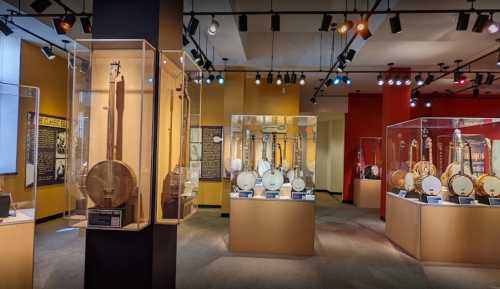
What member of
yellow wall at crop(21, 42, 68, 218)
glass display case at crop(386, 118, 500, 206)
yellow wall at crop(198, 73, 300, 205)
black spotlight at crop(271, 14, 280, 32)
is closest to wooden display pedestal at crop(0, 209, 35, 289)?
black spotlight at crop(271, 14, 280, 32)

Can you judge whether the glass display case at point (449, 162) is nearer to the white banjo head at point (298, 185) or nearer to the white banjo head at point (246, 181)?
the white banjo head at point (298, 185)

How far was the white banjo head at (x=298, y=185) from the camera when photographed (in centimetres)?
527

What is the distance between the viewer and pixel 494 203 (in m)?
4.83

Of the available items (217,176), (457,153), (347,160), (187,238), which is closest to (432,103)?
(347,160)

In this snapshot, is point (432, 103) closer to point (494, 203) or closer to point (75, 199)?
point (494, 203)

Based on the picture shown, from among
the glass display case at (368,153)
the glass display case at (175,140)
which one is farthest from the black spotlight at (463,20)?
the glass display case at (368,153)

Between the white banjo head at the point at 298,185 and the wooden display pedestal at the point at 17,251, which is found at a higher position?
the white banjo head at the point at 298,185

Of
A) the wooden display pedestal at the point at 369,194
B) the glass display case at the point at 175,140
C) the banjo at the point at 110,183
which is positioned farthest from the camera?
the wooden display pedestal at the point at 369,194

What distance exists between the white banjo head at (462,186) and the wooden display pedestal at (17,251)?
523cm

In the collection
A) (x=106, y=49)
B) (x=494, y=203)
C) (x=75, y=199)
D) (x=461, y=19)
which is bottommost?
(x=494, y=203)

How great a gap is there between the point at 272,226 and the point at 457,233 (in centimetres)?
258

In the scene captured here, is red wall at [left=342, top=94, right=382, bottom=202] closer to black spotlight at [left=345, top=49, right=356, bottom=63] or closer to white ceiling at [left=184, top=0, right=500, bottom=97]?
white ceiling at [left=184, top=0, right=500, bottom=97]

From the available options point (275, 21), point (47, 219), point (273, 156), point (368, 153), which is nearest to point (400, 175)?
point (273, 156)

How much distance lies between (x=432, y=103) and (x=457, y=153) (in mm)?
6254
